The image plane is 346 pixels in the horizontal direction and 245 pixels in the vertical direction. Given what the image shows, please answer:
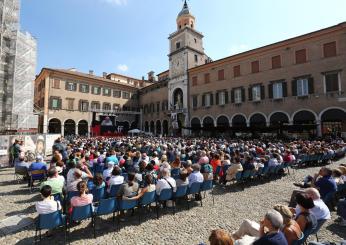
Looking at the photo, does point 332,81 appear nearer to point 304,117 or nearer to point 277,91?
point 304,117

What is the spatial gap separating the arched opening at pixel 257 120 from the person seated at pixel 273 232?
24.1 meters

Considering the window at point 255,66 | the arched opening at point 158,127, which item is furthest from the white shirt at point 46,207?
the arched opening at point 158,127

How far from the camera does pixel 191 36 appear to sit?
124 feet

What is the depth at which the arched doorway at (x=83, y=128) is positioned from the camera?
3802cm

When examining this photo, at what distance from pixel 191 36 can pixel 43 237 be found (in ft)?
126

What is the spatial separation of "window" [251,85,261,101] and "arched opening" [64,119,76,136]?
3002 cm

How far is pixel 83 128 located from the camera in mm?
38688

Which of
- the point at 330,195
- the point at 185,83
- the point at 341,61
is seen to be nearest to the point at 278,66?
the point at 341,61

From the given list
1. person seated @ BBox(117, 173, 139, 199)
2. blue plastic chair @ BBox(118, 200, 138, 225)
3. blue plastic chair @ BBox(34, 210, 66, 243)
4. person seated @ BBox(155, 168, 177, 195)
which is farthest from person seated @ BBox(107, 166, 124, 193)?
blue plastic chair @ BBox(34, 210, 66, 243)

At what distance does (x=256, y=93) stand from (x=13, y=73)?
26.2m

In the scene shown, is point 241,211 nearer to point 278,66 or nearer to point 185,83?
point 278,66

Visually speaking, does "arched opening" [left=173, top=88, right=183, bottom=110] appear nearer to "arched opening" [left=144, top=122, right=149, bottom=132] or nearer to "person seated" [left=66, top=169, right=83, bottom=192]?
"arched opening" [left=144, top=122, right=149, bottom=132]

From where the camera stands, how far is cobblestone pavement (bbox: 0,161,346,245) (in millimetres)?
4363

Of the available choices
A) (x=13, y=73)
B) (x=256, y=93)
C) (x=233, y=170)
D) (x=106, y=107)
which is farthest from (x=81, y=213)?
(x=106, y=107)
